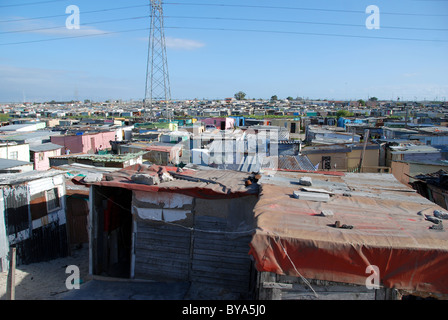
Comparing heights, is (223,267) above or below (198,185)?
below

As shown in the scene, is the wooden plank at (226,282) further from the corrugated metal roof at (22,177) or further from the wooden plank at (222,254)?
Answer: the corrugated metal roof at (22,177)

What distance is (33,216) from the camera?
909 cm

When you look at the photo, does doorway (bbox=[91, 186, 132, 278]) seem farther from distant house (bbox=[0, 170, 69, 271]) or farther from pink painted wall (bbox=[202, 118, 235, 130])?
pink painted wall (bbox=[202, 118, 235, 130])

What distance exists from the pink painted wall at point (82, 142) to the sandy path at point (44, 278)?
18.0 meters

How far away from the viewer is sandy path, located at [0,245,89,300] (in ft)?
23.8

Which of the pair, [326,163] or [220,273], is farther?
[326,163]

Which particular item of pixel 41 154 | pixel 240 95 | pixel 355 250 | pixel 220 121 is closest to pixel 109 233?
pixel 355 250

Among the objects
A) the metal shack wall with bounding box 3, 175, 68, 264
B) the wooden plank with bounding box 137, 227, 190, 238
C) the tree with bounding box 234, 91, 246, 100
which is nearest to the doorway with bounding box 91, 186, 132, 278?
the wooden plank with bounding box 137, 227, 190, 238

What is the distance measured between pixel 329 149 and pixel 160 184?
13.4 metres

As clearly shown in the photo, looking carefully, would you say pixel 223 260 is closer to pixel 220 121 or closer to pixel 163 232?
pixel 163 232

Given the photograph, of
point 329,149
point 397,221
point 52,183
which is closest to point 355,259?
point 397,221

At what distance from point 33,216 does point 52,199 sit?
81cm

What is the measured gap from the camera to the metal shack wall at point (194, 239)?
20.8 ft

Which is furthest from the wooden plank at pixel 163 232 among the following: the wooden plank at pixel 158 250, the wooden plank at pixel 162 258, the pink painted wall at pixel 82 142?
the pink painted wall at pixel 82 142
